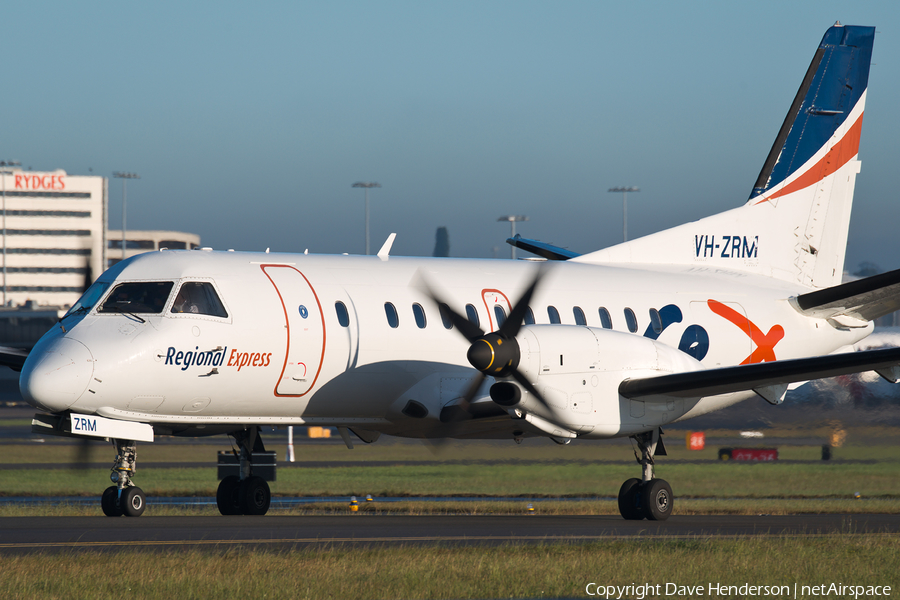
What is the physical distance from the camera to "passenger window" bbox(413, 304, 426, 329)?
18.4 meters

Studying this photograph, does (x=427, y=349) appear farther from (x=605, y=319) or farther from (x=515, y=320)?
(x=605, y=319)

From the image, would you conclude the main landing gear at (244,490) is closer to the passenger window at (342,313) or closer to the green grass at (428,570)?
the passenger window at (342,313)

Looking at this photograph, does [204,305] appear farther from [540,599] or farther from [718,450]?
[718,450]

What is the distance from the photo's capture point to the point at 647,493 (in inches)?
712

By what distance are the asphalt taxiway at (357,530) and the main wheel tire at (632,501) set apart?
0.30 m

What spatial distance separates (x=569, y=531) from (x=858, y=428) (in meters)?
12.8

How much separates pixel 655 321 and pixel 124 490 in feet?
31.4

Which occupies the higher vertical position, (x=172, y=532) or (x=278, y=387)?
(x=278, y=387)

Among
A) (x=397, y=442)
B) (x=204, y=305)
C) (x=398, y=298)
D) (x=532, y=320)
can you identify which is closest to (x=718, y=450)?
(x=397, y=442)

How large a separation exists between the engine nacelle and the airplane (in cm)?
3

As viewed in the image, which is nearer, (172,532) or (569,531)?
(172,532)

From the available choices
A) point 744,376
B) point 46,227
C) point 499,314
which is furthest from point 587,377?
point 46,227

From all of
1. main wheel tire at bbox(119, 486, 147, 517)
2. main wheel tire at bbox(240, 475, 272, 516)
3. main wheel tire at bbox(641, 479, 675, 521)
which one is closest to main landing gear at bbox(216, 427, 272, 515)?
main wheel tire at bbox(240, 475, 272, 516)

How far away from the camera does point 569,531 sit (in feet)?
52.2
